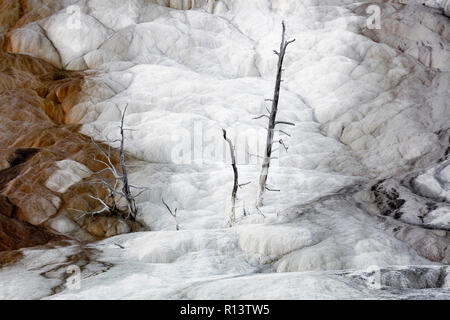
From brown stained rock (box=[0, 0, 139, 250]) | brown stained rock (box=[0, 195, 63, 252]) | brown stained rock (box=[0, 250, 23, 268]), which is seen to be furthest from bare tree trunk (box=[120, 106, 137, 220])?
brown stained rock (box=[0, 250, 23, 268])

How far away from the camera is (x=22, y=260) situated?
12.3 metres

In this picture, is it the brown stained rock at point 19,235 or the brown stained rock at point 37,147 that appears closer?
the brown stained rock at point 19,235

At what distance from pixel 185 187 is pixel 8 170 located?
9.08 m

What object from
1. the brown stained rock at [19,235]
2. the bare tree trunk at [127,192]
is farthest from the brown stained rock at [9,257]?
the bare tree trunk at [127,192]

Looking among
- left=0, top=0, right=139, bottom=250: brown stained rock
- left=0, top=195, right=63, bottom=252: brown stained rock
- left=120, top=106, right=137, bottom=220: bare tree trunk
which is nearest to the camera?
left=0, top=195, right=63, bottom=252: brown stained rock

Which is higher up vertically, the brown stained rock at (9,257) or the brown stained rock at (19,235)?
the brown stained rock at (9,257)

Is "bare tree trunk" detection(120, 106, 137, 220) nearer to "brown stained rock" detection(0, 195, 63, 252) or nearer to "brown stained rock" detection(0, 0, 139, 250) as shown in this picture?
"brown stained rock" detection(0, 0, 139, 250)

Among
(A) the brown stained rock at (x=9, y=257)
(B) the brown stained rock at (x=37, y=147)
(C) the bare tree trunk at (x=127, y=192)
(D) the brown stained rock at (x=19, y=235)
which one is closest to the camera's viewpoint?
(A) the brown stained rock at (x=9, y=257)

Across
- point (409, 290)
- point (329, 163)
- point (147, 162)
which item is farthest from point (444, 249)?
point (147, 162)

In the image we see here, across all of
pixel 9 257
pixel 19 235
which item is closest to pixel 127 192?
pixel 19 235

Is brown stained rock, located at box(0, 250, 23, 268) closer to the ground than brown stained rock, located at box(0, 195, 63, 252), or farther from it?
farther from it

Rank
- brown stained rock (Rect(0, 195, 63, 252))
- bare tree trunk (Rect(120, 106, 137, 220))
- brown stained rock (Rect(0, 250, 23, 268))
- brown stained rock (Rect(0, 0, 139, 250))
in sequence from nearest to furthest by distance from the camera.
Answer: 1. brown stained rock (Rect(0, 250, 23, 268))
2. brown stained rock (Rect(0, 195, 63, 252))
3. brown stained rock (Rect(0, 0, 139, 250))
4. bare tree trunk (Rect(120, 106, 137, 220))

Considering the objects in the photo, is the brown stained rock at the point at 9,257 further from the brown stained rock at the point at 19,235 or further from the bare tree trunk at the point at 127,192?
the bare tree trunk at the point at 127,192

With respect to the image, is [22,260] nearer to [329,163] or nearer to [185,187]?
[185,187]
